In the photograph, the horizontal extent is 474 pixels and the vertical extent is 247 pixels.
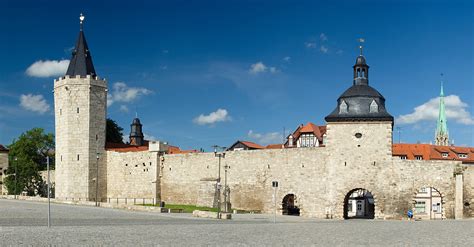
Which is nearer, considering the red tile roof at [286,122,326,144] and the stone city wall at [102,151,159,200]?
the stone city wall at [102,151,159,200]

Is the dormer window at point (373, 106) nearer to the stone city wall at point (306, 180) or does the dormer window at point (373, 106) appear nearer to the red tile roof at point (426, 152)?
the stone city wall at point (306, 180)

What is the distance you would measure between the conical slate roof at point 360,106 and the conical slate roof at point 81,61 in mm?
25442

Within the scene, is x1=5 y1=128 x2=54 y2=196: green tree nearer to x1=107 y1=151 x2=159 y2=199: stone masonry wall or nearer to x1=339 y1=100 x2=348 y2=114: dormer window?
x1=107 y1=151 x2=159 y2=199: stone masonry wall

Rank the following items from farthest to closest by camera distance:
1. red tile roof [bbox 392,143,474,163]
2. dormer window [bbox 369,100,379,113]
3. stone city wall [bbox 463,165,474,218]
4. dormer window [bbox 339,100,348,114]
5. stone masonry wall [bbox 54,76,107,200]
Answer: red tile roof [bbox 392,143,474,163] < stone masonry wall [bbox 54,76,107,200] < dormer window [bbox 339,100,348,114] < dormer window [bbox 369,100,379,113] < stone city wall [bbox 463,165,474,218]

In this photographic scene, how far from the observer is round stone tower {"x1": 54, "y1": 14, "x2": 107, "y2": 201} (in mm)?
57000

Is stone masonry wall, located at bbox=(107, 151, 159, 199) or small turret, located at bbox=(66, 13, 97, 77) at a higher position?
small turret, located at bbox=(66, 13, 97, 77)

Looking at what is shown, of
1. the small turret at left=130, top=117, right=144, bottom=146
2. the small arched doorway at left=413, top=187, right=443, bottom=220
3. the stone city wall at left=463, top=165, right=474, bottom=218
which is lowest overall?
the small arched doorway at left=413, top=187, right=443, bottom=220

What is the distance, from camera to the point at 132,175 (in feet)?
191

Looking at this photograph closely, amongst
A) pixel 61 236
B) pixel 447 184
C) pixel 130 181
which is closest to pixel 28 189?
pixel 130 181

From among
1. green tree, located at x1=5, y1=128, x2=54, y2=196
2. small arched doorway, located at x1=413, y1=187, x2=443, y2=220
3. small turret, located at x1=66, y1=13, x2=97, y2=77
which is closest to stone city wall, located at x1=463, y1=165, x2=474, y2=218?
small arched doorway, located at x1=413, y1=187, x2=443, y2=220

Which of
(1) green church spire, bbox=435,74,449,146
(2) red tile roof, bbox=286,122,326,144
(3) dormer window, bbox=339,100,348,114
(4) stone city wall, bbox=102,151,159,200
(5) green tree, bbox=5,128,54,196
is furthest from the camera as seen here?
(1) green church spire, bbox=435,74,449,146

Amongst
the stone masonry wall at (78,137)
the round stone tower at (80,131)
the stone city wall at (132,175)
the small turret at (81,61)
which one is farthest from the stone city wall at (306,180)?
the small turret at (81,61)

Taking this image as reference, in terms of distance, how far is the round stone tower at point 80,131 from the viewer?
57000mm

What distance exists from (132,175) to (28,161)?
61.1 feet
